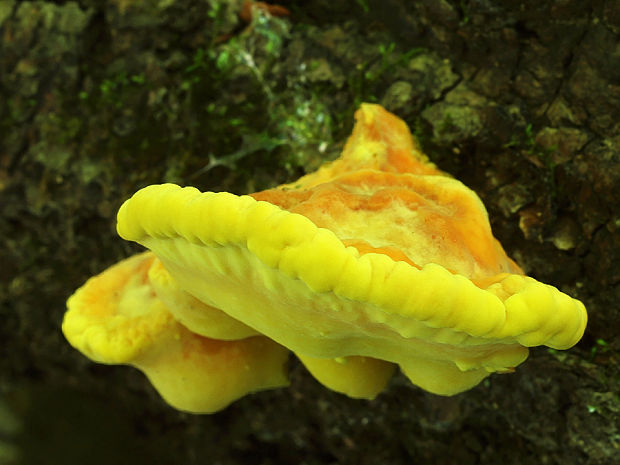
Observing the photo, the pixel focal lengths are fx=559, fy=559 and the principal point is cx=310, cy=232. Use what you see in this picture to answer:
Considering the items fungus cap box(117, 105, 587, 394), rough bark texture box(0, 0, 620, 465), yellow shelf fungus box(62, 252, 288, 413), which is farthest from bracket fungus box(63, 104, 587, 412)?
rough bark texture box(0, 0, 620, 465)

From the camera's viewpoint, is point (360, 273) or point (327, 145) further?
point (327, 145)

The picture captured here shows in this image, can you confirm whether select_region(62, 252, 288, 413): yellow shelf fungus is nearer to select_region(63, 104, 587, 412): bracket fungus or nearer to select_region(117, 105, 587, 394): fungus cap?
select_region(63, 104, 587, 412): bracket fungus

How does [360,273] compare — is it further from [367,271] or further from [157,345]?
[157,345]

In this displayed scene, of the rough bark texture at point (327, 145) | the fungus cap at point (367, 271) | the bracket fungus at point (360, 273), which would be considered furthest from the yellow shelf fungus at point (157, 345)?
the rough bark texture at point (327, 145)

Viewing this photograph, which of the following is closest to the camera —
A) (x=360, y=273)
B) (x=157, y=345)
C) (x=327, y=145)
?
(x=360, y=273)

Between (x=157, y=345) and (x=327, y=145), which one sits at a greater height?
(x=327, y=145)

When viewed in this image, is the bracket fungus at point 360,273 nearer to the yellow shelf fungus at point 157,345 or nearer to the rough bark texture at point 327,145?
the yellow shelf fungus at point 157,345

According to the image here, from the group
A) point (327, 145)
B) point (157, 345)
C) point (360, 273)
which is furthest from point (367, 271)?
point (327, 145)
